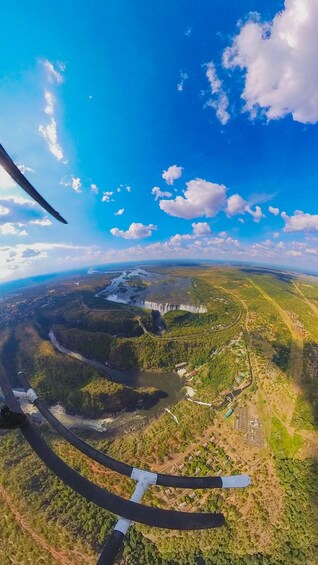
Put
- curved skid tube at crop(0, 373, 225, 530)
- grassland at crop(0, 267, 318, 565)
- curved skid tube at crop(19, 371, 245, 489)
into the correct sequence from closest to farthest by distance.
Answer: curved skid tube at crop(0, 373, 225, 530) → curved skid tube at crop(19, 371, 245, 489) → grassland at crop(0, 267, 318, 565)

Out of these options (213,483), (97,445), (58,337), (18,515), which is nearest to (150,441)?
(97,445)

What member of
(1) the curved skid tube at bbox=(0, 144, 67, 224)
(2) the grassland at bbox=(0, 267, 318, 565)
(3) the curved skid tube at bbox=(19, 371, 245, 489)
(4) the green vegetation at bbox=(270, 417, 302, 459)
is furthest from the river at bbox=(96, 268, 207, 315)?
(1) the curved skid tube at bbox=(0, 144, 67, 224)

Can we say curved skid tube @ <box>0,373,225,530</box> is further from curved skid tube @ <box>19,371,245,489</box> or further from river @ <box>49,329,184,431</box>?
river @ <box>49,329,184,431</box>

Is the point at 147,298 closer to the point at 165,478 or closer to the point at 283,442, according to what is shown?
the point at 283,442

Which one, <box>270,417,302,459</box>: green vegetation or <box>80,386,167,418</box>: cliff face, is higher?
<box>270,417,302,459</box>: green vegetation

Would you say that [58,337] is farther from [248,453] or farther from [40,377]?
[248,453]

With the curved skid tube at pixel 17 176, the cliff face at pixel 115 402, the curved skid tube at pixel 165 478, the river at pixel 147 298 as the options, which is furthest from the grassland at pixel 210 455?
the curved skid tube at pixel 17 176

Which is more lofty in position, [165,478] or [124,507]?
[124,507]

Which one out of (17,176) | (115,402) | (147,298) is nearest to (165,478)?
(17,176)

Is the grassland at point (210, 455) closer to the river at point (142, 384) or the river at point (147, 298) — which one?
the river at point (142, 384)
